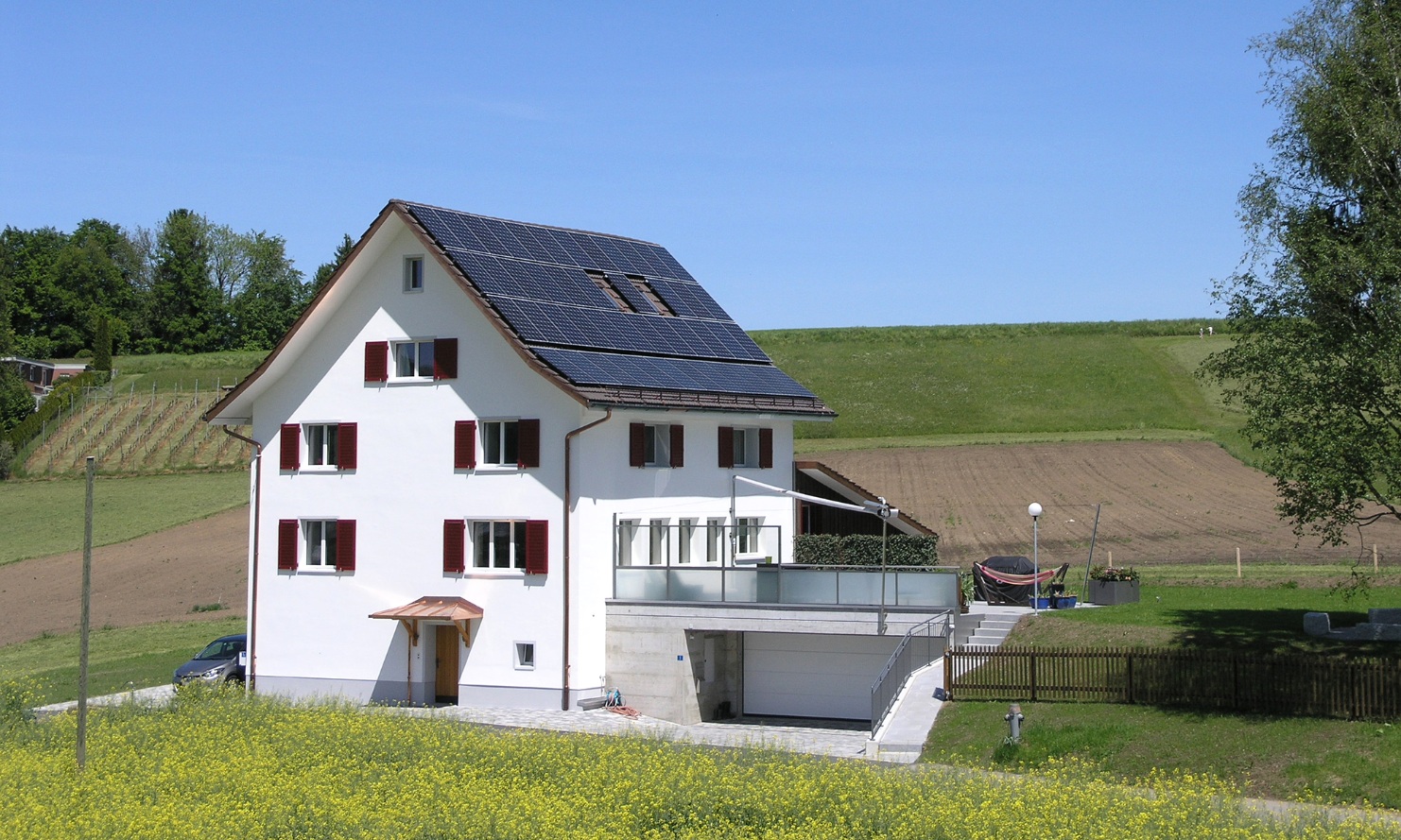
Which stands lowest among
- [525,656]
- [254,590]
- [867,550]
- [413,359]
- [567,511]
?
[525,656]

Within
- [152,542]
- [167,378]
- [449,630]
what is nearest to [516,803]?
[449,630]

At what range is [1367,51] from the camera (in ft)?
95.1

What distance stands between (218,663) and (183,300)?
11811cm

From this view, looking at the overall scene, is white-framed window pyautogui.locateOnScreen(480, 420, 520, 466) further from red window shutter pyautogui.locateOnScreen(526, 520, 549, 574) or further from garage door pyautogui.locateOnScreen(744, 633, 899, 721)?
garage door pyautogui.locateOnScreen(744, 633, 899, 721)

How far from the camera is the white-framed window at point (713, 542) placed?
3741cm

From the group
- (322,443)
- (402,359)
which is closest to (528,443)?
(402,359)

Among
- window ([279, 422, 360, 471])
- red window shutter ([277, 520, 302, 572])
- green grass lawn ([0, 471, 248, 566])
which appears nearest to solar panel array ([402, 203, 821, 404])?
window ([279, 422, 360, 471])

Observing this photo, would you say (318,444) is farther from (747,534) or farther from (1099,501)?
(1099,501)

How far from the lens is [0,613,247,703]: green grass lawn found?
3781 cm

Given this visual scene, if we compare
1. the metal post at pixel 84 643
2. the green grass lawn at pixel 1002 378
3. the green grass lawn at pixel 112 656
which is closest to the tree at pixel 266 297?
the green grass lawn at pixel 1002 378

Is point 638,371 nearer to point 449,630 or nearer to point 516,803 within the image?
point 449,630

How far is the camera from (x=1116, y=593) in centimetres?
3744

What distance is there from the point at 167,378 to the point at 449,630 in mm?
81626

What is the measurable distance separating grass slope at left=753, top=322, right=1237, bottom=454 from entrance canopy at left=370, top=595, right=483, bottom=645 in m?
51.8
